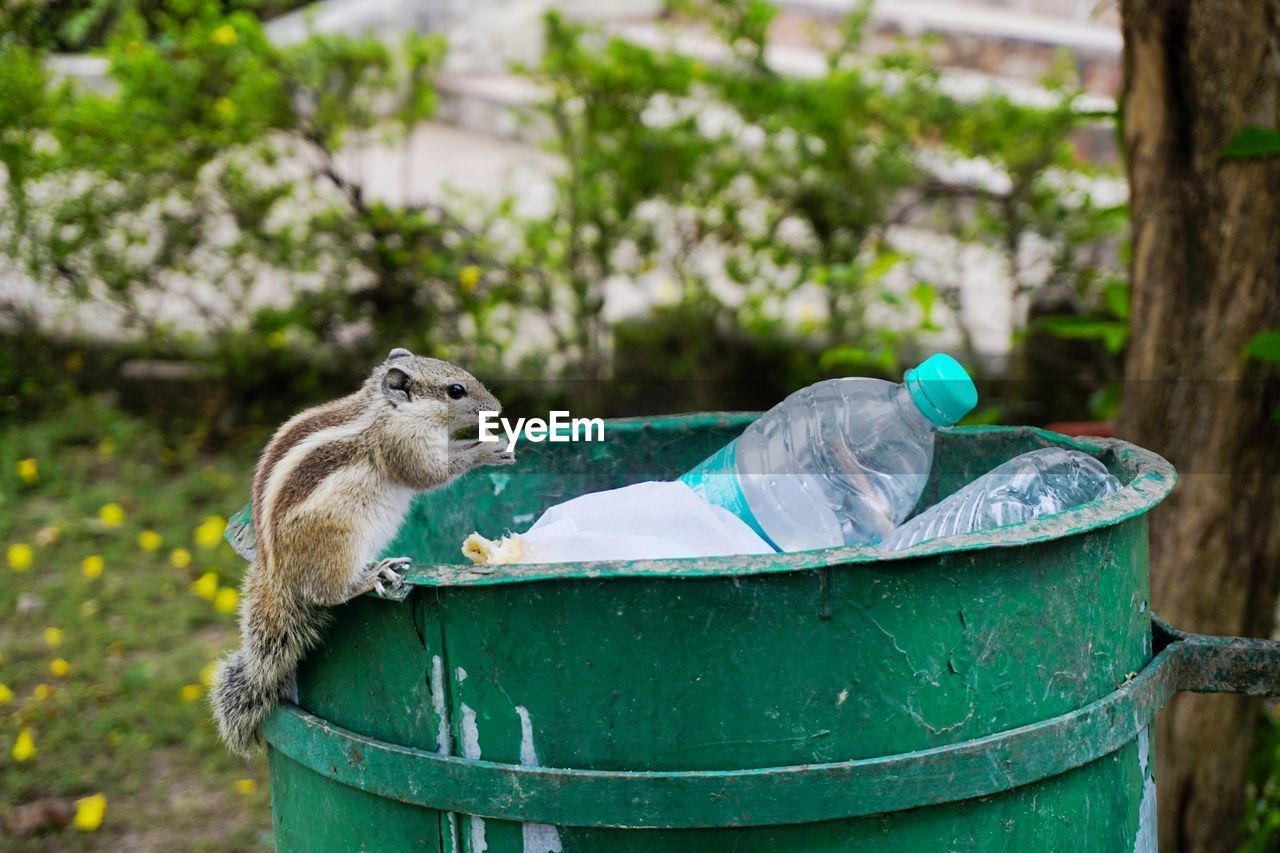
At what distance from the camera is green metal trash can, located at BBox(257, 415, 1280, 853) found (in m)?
1.55

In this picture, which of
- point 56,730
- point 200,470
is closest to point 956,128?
point 200,470

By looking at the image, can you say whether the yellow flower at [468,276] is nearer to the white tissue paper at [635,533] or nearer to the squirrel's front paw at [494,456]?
the squirrel's front paw at [494,456]

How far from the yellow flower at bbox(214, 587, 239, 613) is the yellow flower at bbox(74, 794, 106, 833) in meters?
1.21

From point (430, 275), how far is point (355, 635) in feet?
13.5

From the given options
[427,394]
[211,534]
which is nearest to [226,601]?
[211,534]

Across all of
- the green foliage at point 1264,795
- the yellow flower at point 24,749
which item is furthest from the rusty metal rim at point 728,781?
the yellow flower at point 24,749

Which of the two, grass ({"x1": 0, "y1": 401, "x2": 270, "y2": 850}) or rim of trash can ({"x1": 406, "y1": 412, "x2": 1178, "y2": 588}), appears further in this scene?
grass ({"x1": 0, "y1": 401, "x2": 270, "y2": 850})

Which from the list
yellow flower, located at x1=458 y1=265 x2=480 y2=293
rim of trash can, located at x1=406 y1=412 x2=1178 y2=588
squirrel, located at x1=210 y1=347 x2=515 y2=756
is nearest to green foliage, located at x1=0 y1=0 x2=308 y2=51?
yellow flower, located at x1=458 y1=265 x2=480 y2=293

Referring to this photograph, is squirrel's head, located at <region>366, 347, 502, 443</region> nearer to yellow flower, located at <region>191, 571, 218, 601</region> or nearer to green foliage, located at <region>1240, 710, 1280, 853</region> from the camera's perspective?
green foliage, located at <region>1240, 710, 1280, 853</region>

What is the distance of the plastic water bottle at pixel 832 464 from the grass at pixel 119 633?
6.85 feet

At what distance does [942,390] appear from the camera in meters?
1.99

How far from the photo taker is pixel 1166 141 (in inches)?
109

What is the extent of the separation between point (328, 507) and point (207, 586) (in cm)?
320

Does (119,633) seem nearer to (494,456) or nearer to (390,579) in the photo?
(494,456)
